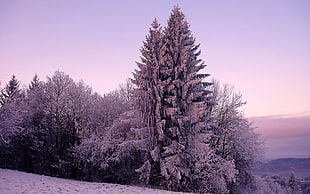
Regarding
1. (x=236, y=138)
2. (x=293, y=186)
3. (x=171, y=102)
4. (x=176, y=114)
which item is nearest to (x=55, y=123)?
(x=171, y=102)

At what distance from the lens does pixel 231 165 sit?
73.8 ft

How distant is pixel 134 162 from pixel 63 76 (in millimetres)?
14044

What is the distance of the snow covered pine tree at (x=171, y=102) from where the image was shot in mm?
21375

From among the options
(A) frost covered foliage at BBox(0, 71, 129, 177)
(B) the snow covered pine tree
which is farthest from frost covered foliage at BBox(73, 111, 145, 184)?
(A) frost covered foliage at BBox(0, 71, 129, 177)

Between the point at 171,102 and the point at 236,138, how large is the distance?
9.92m

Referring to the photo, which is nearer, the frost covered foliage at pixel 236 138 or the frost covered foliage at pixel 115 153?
the frost covered foliage at pixel 115 153

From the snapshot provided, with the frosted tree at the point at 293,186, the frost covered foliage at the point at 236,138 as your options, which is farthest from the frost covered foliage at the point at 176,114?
the frosted tree at the point at 293,186

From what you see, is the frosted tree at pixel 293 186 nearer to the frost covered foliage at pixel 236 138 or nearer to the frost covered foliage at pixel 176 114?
the frost covered foliage at pixel 236 138

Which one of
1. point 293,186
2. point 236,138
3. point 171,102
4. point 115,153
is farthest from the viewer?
point 293,186

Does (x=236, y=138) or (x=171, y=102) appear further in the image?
(x=236, y=138)

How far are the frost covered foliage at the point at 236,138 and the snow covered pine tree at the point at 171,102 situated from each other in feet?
18.8

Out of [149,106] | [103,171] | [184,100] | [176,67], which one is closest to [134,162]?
[103,171]

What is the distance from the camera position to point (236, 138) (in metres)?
28.1

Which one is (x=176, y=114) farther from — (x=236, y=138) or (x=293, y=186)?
(x=293, y=186)
